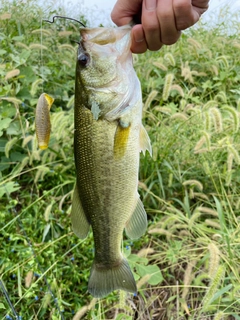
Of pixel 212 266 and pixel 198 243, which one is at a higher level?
pixel 212 266

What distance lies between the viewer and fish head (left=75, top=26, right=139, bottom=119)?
3.99 ft

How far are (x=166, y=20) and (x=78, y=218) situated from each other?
75 cm

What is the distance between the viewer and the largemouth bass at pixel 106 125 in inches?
47.9

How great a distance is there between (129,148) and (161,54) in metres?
3.54

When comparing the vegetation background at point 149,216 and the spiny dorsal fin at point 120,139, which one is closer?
the spiny dorsal fin at point 120,139

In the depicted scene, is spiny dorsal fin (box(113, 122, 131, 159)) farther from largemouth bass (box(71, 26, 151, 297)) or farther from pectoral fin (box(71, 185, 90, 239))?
pectoral fin (box(71, 185, 90, 239))

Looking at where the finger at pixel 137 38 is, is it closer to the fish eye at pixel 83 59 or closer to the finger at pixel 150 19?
the finger at pixel 150 19

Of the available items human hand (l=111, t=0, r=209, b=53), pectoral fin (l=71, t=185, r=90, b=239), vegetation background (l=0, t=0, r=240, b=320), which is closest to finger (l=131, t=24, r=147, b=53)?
human hand (l=111, t=0, r=209, b=53)

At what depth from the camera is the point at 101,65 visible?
1245 millimetres

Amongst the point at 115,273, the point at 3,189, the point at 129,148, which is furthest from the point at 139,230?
the point at 3,189

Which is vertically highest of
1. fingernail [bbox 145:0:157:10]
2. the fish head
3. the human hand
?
fingernail [bbox 145:0:157:10]

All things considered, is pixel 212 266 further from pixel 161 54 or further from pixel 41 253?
pixel 161 54

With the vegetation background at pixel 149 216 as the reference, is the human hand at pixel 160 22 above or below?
above

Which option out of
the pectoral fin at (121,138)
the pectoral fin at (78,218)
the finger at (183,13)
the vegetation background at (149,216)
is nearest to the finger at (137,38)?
the finger at (183,13)
